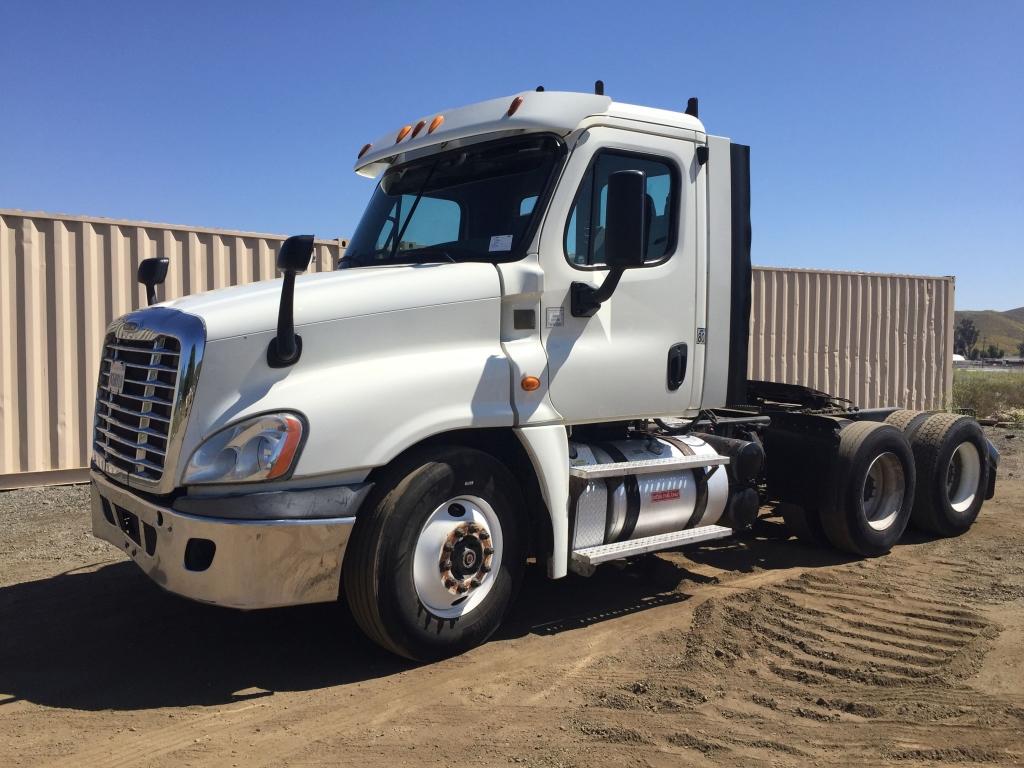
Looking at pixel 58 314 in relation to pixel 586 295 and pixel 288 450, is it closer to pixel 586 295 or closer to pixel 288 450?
pixel 288 450

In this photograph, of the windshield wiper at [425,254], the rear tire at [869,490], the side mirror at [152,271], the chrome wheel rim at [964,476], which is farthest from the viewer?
the chrome wheel rim at [964,476]

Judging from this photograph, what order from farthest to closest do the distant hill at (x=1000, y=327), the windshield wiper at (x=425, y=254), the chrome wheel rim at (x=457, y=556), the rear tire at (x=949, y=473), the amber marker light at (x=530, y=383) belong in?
the distant hill at (x=1000, y=327) → the rear tire at (x=949, y=473) → the windshield wiper at (x=425, y=254) → the amber marker light at (x=530, y=383) → the chrome wheel rim at (x=457, y=556)

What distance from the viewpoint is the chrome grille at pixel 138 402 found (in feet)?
12.8

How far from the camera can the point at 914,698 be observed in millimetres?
3912

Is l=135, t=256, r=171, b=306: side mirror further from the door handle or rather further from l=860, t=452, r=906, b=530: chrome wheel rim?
l=860, t=452, r=906, b=530: chrome wheel rim

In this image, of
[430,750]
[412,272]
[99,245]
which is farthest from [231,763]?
[99,245]

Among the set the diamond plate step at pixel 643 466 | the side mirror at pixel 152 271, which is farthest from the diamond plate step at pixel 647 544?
the side mirror at pixel 152 271

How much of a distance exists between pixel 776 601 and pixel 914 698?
148cm

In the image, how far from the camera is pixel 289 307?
12.5ft

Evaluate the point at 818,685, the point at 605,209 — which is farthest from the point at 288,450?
the point at 818,685

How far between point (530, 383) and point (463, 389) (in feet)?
1.42

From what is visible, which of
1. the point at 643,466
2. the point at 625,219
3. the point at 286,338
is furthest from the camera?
the point at 643,466

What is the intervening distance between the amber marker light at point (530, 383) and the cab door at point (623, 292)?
0.12 metres

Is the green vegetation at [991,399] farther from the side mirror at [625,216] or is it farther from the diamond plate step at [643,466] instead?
the side mirror at [625,216]
